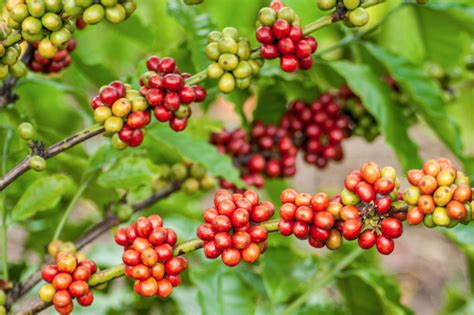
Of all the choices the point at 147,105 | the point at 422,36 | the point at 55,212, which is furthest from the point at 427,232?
the point at 147,105

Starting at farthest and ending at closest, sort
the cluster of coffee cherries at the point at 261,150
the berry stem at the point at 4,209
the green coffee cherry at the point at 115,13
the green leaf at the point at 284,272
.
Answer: the cluster of coffee cherries at the point at 261,150
the green leaf at the point at 284,272
the berry stem at the point at 4,209
the green coffee cherry at the point at 115,13

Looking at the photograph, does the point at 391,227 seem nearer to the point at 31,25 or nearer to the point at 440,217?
the point at 440,217

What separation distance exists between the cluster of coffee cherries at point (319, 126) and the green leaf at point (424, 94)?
0.56ft

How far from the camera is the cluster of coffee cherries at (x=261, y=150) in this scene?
66.4 inches

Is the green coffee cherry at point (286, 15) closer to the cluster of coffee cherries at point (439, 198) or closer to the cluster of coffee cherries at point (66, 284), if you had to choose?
the cluster of coffee cherries at point (439, 198)

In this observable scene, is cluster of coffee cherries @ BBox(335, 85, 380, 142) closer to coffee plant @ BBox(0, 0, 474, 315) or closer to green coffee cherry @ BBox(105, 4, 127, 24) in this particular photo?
coffee plant @ BBox(0, 0, 474, 315)

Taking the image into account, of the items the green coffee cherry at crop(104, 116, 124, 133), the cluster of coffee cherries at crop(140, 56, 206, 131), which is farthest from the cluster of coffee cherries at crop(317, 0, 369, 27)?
the green coffee cherry at crop(104, 116, 124, 133)

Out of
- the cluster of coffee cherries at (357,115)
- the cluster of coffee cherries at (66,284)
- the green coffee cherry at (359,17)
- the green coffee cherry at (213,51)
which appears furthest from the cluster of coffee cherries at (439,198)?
the cluster of coffee cherries at (357,115)

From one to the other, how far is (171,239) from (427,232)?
379 cm

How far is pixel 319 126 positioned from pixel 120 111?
0.80 metres

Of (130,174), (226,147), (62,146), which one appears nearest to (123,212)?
(130,174)

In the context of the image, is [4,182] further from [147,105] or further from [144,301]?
[144,301]

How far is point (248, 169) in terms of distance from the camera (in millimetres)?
1684

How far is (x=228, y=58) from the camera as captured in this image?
1.01 metres
